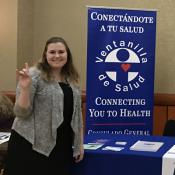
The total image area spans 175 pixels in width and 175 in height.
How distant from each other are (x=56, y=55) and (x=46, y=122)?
1.46 ft

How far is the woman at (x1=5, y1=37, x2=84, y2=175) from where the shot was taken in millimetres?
2426

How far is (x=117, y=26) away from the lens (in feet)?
14.2

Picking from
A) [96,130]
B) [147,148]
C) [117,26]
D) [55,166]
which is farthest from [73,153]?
[117,26]

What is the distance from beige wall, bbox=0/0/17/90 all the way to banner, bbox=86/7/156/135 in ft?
3.96

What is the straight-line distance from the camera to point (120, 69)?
14.2ft

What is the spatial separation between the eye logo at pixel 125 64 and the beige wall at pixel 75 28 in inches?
30.2

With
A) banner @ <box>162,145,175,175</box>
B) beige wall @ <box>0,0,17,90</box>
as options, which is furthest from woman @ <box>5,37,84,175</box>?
beige wall @ <box>0,0,17,90</box>

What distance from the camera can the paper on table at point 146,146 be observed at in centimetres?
274

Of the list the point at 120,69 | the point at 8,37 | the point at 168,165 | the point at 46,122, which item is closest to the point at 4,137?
the point at 46,122

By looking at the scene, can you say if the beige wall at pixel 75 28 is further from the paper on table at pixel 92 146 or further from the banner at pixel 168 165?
the banner at pixel 168 165

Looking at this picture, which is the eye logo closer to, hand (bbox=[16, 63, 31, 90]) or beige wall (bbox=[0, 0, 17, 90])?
beige wall (bbox=[0, 0, 17, 90])

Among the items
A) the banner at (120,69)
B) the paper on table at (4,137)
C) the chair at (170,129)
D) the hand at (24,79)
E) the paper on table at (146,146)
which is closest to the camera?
the hand at (24,79)

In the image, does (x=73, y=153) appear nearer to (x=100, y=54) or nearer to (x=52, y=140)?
(x=52, y=140)

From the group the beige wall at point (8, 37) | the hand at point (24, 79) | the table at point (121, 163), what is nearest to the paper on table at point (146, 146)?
the table at point (121, 163)
